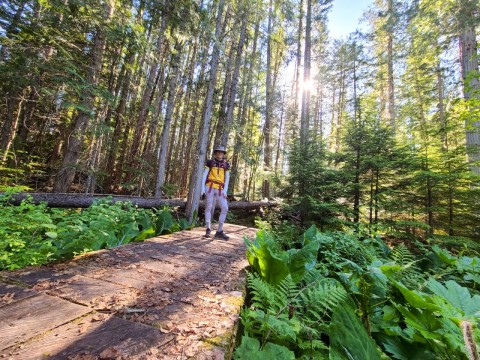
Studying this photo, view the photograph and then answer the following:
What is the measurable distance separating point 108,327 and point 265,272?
1.48 metres

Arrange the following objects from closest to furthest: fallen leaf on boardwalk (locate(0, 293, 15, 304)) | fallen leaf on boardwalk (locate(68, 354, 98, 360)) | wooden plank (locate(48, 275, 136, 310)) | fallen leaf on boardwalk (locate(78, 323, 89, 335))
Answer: fallen leaf on boardwalk (locate(68, 354, 98, 360)) < fallen leaf on boardwalk (locate(78, 323, 89, 335)) < fallen leaf on boardwalk (locate(0, 293, 15, 304)) < wooden plank (locate(48, 275, 136, 310))

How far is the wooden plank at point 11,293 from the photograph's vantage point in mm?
1736

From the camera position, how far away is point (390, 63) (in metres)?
17.6

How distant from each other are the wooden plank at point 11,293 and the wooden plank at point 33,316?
61 mm

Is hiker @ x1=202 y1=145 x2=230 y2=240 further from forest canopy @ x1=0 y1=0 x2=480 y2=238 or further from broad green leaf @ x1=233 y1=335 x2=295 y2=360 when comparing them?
broad green leaf @ x1=233 y1=335 x2=295 y2=360

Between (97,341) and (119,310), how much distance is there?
0.38m

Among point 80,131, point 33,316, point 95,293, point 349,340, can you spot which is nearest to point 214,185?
point 95,293

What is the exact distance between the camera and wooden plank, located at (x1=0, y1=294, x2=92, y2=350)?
1385 mm

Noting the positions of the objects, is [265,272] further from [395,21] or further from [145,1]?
[395,21]

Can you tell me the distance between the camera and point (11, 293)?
1838 mm

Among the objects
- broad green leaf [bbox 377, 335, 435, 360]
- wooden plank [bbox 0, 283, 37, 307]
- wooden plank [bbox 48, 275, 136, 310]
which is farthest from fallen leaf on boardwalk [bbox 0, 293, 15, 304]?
broad green leaf [bbox 377, 335, 435, 360]

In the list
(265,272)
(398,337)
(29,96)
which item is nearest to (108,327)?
(265,272)

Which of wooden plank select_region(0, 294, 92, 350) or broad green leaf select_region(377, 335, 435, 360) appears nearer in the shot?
wooden plank select_region(0, 294, 92, 350)

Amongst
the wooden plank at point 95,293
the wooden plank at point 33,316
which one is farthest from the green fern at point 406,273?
the wooden plank at point 33,316
